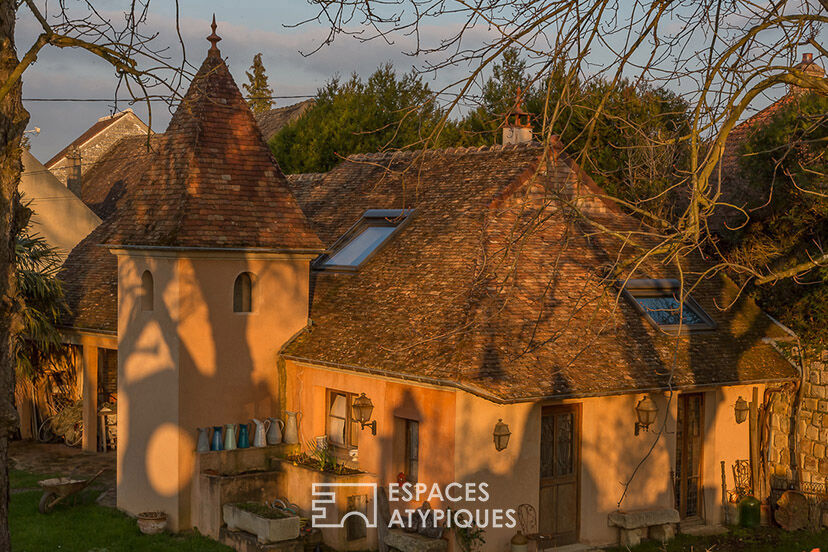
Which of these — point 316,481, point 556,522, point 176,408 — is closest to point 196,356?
point 176,408

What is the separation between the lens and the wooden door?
53.2 ft

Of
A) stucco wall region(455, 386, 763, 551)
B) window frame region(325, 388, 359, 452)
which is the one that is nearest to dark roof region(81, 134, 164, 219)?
window frame region(325, 388, 359, 452)

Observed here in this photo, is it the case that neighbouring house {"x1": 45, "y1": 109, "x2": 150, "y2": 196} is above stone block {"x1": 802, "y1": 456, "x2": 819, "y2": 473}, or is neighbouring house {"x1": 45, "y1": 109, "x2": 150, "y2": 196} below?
above

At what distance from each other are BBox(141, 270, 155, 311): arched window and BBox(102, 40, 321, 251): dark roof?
2.21 feet

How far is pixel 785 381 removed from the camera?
53.7 feet

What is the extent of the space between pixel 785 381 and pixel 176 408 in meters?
10.1

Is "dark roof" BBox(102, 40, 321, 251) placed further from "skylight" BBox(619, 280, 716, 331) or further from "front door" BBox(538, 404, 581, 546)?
"skylight" BBox(619, 280, 716, 331)

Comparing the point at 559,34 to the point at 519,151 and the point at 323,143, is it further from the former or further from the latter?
the point at 323,143

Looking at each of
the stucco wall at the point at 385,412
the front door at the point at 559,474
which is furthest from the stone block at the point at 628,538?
the stucco wall at the point at 385,412

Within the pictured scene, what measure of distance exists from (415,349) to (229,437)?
12.2ft

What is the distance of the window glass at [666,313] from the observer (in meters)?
16.3

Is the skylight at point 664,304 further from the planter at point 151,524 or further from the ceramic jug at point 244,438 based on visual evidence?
the planter at point 151,524

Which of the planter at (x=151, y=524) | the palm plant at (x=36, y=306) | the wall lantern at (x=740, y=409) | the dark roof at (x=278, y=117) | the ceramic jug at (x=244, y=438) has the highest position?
the dark roof at (x=278, y=117)

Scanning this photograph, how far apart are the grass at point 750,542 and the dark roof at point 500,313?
2.53 meters
